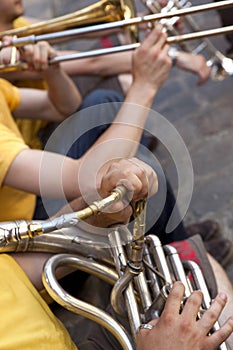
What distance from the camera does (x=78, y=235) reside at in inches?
44.2

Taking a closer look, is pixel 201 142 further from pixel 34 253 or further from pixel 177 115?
pixel 34 253

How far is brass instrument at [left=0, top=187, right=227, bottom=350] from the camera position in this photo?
99cm

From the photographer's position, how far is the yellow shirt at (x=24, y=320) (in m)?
0.99

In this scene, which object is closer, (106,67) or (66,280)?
(66,280)

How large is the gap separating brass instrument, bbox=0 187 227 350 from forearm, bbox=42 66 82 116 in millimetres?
657

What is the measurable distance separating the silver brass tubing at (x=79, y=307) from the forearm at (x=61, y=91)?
0.70 metres

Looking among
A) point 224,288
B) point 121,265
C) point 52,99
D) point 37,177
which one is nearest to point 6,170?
point 37,177

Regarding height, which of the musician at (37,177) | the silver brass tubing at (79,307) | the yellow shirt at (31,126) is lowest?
the yellow shirt at (31,126)

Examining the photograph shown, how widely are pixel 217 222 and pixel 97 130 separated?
1.79 feet

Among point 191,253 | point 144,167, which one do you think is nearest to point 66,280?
point 191,253

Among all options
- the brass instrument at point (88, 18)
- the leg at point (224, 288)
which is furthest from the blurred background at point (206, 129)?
the brass instrument at point (88, 18)

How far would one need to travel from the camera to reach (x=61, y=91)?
1.72m

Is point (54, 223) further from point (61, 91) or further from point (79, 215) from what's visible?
point (61, 91)

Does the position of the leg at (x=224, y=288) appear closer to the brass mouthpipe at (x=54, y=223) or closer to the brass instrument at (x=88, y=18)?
the brass mouthpipe at (x=54, y=223)
